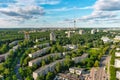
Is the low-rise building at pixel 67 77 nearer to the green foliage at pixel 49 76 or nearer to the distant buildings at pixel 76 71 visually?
the green foliage at pixel 49 76

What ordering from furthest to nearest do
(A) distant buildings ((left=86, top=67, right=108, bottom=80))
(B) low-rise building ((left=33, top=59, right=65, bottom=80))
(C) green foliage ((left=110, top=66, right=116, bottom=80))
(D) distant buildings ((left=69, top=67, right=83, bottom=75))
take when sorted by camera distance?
(D) distant buildings ((left=69, top=67, right=83, bottom=75)) → (A) distant buildings ((left=86, top=67, right=108, bottom=80)) → (B) low-rise building ((left=33, top=59, right=65, bottom=80)) → (C) green foliage ((left=110, top=66, right=116, bottom=80))

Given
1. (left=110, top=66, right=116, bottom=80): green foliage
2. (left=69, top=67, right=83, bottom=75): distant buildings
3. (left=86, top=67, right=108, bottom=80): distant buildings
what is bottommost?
(left=86, top=67, right=108, bottom=80): distant buildings

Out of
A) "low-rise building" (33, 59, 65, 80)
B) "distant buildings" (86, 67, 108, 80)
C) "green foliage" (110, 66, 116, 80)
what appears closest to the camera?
"green foliage" (110, 66, 116, 80)

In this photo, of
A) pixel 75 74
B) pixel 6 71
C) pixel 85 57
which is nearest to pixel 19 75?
pixel 6 71

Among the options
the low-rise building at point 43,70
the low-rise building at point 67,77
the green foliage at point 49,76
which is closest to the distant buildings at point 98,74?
the low-rise building at point 67,77

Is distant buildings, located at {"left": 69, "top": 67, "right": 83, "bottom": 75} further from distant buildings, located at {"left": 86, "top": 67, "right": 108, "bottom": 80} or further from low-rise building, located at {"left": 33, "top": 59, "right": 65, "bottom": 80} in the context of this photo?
low-rise building, located at {"left": 33, "top": 59, "right": 65, "bottom": 80}

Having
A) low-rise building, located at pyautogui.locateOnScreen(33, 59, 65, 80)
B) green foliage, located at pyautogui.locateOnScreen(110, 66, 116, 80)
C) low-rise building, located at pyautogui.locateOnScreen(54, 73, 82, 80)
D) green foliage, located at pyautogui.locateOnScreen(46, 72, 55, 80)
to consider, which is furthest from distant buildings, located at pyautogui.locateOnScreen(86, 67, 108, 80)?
low-rise building, located at pyautogui.locateOnScreen(33, 59, 65, 80)

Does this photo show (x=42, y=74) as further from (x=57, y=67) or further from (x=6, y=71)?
(x=6, y=71)

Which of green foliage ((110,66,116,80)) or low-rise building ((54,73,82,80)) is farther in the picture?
low-rise building ((54,73,82,80))

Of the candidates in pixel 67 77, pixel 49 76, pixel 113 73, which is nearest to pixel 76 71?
pixel 67 77

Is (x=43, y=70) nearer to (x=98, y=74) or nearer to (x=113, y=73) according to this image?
(x=98, y=74)

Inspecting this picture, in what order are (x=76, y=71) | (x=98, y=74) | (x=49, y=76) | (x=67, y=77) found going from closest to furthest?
(x=49, y=76) → (x=67, y=77) → (x=98, y=74) → (x=76, y=71)

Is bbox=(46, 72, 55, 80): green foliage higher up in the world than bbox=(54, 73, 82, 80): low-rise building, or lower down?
higher up
